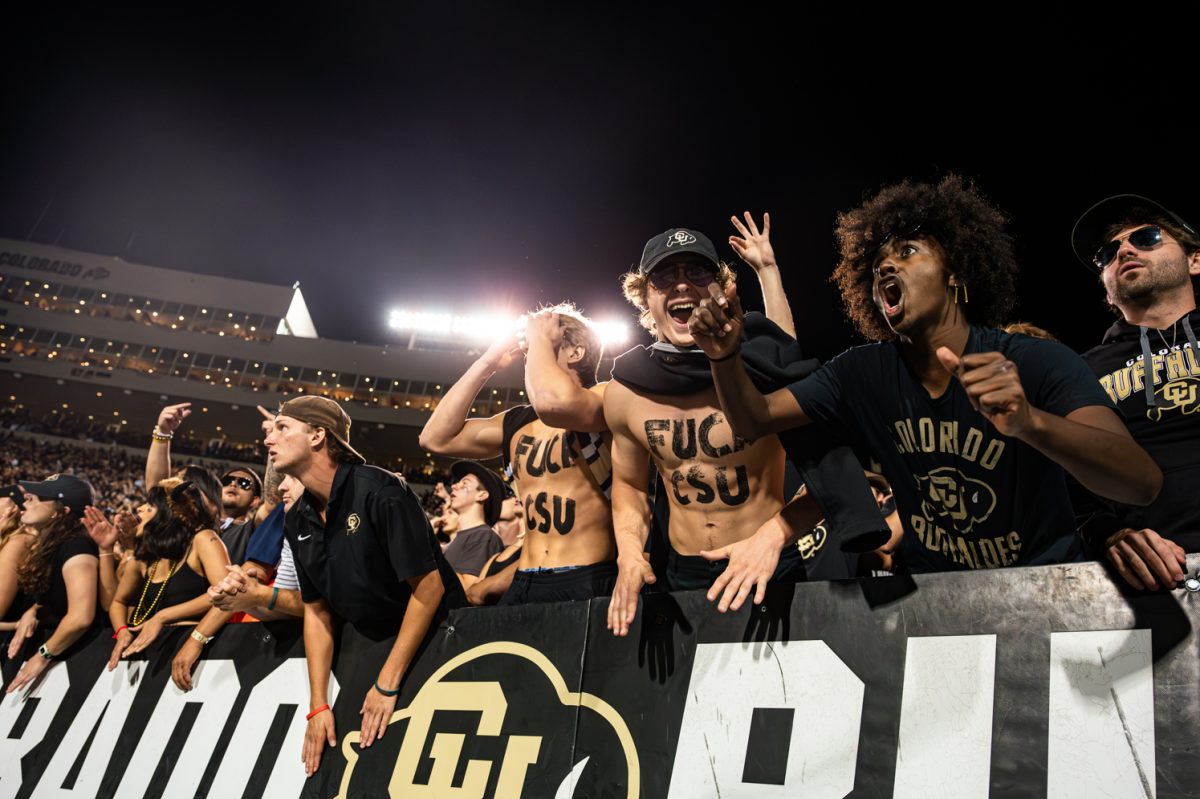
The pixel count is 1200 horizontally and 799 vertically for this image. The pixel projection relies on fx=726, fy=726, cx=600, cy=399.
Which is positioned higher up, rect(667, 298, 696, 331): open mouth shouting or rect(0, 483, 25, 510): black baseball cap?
rect(667, 298, 696, 331): open mouth shouting

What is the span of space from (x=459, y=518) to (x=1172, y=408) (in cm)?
512

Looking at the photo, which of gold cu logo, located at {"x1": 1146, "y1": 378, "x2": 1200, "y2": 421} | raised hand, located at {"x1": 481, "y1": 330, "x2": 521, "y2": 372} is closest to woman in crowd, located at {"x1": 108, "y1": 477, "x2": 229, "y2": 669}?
raised hand, located at {"x1": 481, "y1": 330, "x2": 521, "y2": 372}

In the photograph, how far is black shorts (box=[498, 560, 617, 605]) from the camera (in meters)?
3.48

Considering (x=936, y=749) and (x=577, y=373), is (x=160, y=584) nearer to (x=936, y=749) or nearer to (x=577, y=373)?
(x=577, y=373)

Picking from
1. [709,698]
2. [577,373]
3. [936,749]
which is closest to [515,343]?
[577,373]

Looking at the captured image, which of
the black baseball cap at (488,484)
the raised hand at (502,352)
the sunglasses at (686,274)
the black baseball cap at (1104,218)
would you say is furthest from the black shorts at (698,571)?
the black baseball cap at (488,484)

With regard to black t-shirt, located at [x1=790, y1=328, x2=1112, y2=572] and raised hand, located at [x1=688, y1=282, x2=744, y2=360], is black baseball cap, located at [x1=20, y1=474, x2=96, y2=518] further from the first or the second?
black t-shirt, located at [x1=790, y1=328, x2=1112, y2=572]

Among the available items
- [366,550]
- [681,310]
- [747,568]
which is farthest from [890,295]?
[366,550]

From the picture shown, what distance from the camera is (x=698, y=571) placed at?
3.07 meters

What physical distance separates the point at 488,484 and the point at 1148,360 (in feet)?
15.5

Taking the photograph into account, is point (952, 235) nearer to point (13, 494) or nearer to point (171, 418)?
point (171, 418)

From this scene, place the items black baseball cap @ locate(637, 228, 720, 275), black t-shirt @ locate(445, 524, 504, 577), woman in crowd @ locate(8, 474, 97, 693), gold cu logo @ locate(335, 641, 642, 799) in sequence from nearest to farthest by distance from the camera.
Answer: gold cu logo @ locate(335, 641, 642, 799) → black baseball cap @ locate(637, 228, 720, 275) → woman in crowd @ locate(8, 474, 97, 693) → black t-shirt @ locate(445, 524, 504, 577)

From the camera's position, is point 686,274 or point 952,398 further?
point 686,274

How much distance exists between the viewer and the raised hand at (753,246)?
151 inches
